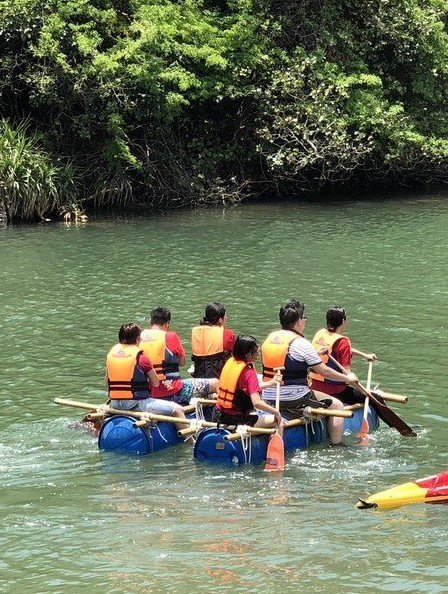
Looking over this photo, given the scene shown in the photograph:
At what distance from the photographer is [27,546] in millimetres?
8359

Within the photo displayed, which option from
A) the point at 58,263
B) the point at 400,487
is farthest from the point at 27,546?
the point at 58,263

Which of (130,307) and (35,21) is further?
(35,21)

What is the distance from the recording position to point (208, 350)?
1145cm

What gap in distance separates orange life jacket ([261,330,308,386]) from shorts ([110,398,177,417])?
3.38 feet

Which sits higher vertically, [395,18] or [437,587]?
[395,18]

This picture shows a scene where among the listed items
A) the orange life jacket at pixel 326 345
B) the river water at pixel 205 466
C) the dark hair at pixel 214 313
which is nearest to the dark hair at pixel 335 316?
the orange life jacket at pixel 326 345

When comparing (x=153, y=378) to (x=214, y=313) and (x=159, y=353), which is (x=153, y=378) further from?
(x=214, y=313)

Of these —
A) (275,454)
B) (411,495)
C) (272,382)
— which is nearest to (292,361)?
(272,382)

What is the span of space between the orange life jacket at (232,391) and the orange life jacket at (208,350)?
1.12m

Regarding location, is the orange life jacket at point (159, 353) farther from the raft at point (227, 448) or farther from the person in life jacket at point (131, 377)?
the raft at point (227, 448)

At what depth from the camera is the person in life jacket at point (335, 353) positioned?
36.4ft

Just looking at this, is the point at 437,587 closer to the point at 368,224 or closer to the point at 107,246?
the point at 107,246

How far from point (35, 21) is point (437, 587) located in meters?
20.7

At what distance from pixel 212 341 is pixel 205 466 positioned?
5.33ft
